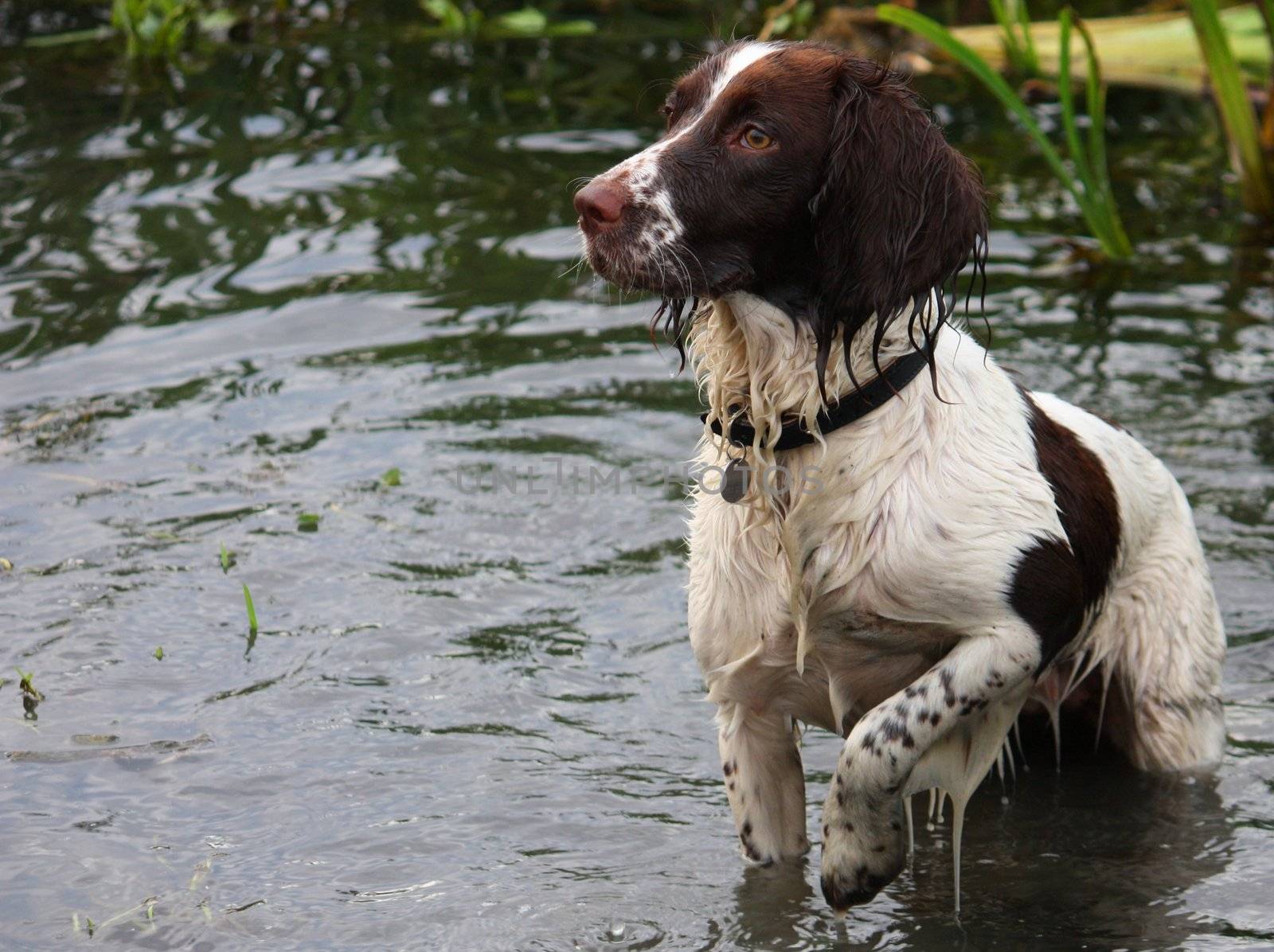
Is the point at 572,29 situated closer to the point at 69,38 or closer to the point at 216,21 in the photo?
the point at 216,21

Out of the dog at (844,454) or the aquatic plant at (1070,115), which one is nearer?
the dog at (844,454)

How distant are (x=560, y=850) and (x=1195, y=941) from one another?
1.38m

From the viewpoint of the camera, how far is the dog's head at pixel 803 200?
2963 mm

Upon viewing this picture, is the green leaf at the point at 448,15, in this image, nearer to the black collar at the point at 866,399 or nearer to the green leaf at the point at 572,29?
the green leaf at the point at 572,29

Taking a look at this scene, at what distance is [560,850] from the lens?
3.60m

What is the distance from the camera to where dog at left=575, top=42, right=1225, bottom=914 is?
9.86 feet

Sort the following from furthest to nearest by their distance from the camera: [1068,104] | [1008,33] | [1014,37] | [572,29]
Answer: [572,29], [1014,37], [1008,33], [1068,104]

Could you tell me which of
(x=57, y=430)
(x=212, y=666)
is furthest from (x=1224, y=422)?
(x=57, y=430)

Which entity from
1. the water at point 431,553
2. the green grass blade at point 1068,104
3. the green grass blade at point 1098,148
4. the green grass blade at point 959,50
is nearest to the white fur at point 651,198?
the water at point 431,553

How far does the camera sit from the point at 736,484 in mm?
3254

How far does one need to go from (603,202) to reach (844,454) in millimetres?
694

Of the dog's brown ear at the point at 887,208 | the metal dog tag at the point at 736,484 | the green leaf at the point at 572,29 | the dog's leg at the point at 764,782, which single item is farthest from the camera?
the green leaf at the point at 572,29

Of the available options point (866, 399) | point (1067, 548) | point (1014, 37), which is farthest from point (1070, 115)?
point (866, 399)

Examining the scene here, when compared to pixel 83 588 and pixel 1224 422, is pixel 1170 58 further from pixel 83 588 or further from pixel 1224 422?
pixel 83 588
